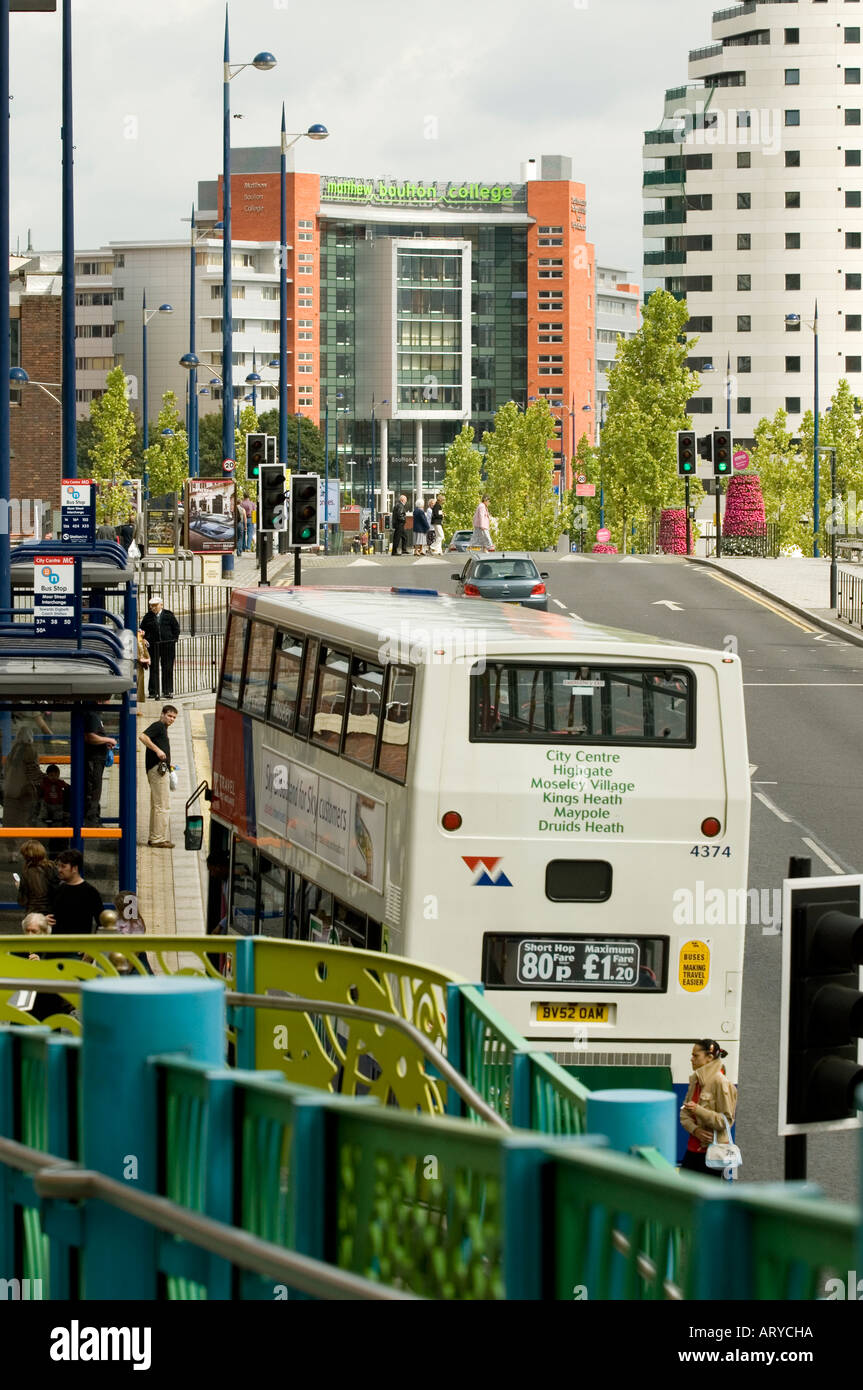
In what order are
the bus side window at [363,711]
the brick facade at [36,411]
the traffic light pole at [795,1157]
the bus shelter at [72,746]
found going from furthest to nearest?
the brick facade at [36,411]
the bus shelter at [72,746]
the bus side window at [363,711]
the traffic light pole at [795,1157]

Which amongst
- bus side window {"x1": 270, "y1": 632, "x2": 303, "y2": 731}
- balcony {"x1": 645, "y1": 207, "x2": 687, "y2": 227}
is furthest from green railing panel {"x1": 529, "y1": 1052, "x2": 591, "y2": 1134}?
balcony {"x1": 645, "y1": 207, "x2": 687, "y2": 227}

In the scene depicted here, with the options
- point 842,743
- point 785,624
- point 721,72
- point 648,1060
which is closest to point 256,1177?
point 648,1060

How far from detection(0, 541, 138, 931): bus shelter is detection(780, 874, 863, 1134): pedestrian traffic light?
8232 millimetres

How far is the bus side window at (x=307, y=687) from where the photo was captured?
15.6 meters

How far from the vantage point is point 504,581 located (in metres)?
45.2

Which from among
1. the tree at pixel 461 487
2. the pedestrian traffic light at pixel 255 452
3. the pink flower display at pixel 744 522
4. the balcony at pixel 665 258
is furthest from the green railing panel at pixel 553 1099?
the balcony at pixel 665 258

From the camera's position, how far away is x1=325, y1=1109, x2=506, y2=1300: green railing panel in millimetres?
4379

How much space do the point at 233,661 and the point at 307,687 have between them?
3239mm

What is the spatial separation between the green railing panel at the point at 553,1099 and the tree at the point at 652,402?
7306 centimetres

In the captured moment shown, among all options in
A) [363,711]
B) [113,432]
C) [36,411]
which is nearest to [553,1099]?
[363,711]

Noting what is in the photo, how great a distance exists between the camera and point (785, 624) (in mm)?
47312

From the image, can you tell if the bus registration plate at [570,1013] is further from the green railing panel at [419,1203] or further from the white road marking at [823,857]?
the white road marking at [823,857]

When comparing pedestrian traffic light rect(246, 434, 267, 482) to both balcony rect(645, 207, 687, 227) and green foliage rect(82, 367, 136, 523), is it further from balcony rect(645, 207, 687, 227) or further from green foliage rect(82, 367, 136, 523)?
balcony rect(645, 207, 687, 227)

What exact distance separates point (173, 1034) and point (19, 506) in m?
60.3
